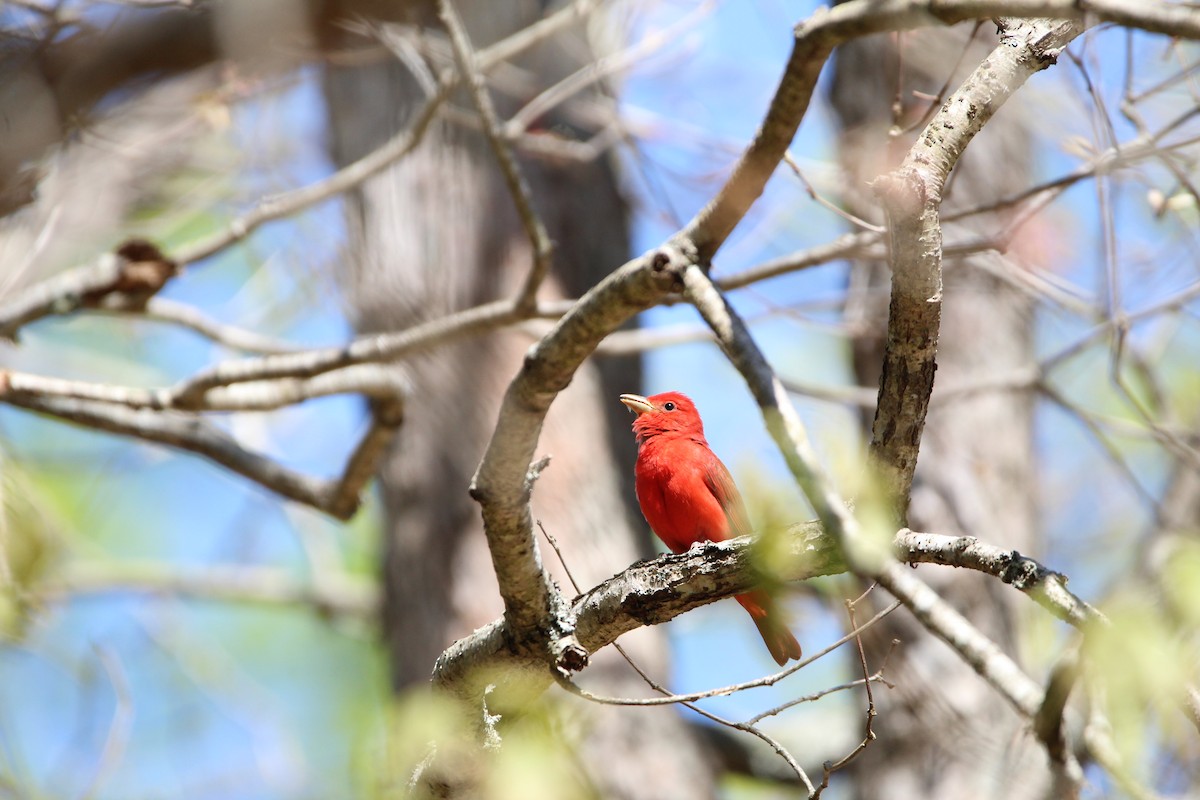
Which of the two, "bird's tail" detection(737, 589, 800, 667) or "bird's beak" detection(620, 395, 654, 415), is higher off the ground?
"bird's beak" detection(620, 395, 654, 415)

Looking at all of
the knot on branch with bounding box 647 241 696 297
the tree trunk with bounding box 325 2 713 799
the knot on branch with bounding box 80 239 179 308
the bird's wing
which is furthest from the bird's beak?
the knot on branch with bounding box 647 241 696 297

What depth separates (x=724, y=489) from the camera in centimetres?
478

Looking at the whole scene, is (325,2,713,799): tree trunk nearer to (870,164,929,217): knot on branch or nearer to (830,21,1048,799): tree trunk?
(830,21,1048,799): tree trunk

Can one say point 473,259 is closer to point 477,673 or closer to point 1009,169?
point 1009,169

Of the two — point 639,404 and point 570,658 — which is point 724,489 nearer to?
point 639,404

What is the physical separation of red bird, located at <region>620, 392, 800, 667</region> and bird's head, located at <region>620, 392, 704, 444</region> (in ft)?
0.11

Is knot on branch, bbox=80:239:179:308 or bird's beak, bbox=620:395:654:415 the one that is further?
bird's beak, bbox=620:395:654:415

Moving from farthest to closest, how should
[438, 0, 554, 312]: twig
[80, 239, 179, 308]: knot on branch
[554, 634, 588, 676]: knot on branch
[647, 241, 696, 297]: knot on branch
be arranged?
[80, 239, 179, 308]: knot on branch < [438, 0, 554, 312]: twig < [554, 634, 588, 676]: knot on branch < [647, 241, 696, 297]: knot on branch

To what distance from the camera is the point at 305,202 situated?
17.0 feet

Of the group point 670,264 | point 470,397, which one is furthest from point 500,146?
point 470,397

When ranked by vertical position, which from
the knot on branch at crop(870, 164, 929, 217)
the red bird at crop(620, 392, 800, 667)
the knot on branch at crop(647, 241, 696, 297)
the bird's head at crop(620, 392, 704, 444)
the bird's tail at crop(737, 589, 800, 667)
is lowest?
the knot on branch at crop(870, 164, 929, 217)

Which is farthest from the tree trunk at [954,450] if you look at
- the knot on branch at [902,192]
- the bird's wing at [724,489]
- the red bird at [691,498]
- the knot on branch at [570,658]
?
the knot on branch at [902,192]

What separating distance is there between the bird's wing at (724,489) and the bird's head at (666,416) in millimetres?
234

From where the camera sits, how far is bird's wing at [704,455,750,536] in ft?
15.5
